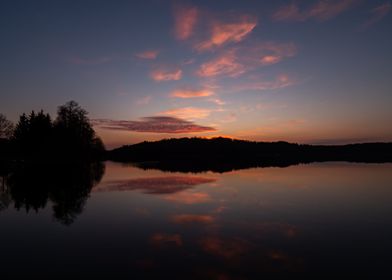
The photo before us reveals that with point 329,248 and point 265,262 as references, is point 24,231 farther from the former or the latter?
point 329,248

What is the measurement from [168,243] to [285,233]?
6129 millimetres

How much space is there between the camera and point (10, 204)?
22828 millimetres

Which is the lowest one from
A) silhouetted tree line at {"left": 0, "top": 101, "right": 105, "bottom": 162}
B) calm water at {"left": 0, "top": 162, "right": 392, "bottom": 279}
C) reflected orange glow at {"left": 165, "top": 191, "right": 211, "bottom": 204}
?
calm water at {"left": 0, "top": 162, "right": 392, "bottom": 279}

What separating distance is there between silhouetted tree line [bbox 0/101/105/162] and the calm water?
57.8 m

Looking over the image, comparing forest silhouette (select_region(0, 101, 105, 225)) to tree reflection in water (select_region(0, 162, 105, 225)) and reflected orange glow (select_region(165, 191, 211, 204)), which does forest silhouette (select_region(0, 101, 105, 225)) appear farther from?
reflected orange glow (select_region(165, 191, 211, 204))

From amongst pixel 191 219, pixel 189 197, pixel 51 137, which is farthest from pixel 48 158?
pixel 191 219

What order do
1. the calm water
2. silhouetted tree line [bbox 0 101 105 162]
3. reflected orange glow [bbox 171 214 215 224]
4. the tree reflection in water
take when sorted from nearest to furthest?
1. the calm water
2. reflected orange glow [bbox 171 214 215 224]
3. the tree reflection in water
4. silhouetted tree line [bbox 0 101 105 162]

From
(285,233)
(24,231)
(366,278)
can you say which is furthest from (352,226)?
(24,231)

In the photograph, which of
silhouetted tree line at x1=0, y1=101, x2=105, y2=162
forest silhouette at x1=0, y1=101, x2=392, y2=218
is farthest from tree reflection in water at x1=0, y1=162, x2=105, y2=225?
silhouetted tree line at x1=0, y1=101, x2=105, y2=162

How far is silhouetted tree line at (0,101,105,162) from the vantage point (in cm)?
7862

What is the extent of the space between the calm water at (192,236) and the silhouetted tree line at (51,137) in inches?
2274

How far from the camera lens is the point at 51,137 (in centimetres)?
7950

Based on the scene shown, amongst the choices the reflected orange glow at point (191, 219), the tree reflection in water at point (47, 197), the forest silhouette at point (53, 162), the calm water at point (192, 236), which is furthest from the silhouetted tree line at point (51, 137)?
the reflected orange glow at point (191, 219)

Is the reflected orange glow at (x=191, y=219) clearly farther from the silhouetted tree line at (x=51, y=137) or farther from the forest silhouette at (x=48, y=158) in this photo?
the silhouetted tree line at (x=51, y=137)
